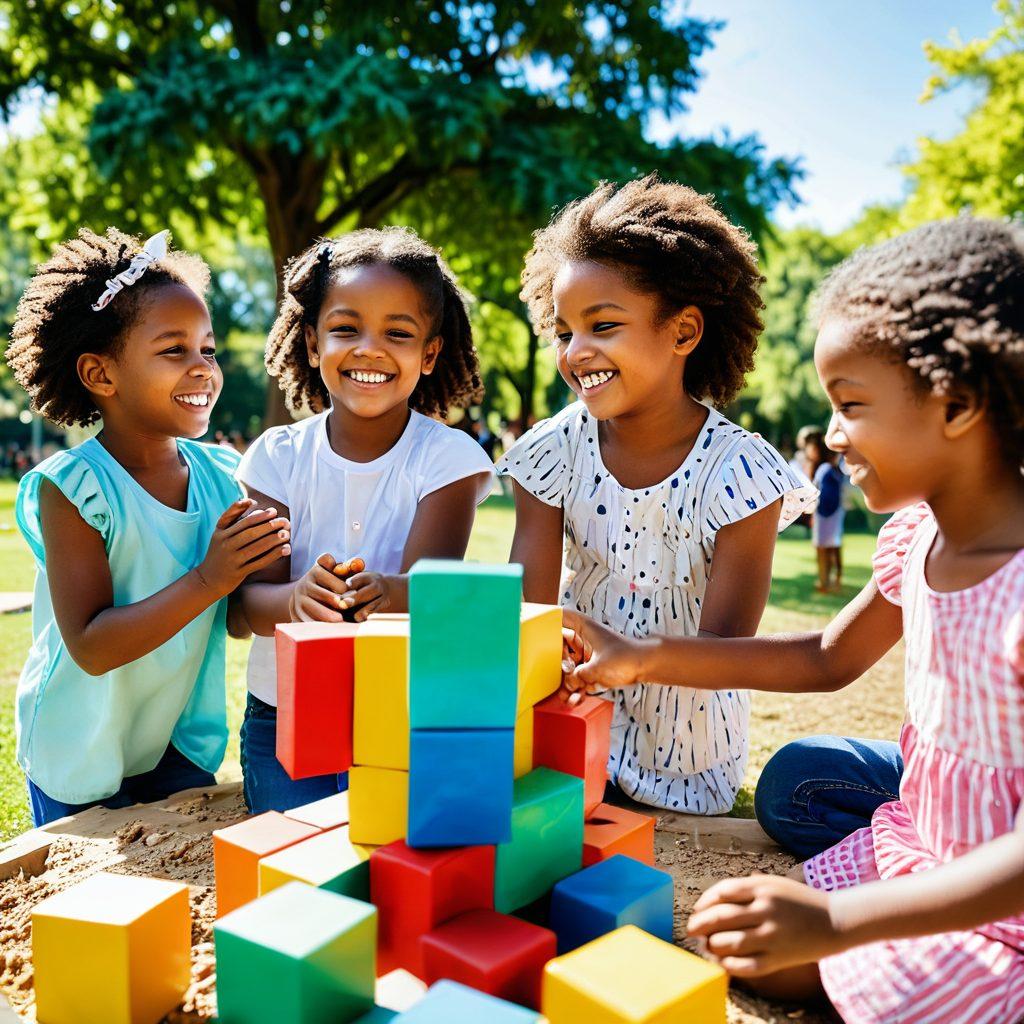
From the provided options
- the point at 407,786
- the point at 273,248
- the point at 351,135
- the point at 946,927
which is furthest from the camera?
the point at 273,248

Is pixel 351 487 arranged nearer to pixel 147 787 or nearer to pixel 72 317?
pixel 72 317

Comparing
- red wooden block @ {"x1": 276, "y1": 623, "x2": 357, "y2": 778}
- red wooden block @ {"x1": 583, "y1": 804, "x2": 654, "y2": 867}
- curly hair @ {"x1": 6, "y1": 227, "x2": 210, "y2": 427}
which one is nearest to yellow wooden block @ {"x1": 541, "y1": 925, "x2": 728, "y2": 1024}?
red wooden block @ {"x1": 583, "y1": 804, "x2": 654, "y2": 867}

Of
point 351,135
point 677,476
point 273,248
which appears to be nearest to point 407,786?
point 677,476

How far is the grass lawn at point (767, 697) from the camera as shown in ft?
12.1

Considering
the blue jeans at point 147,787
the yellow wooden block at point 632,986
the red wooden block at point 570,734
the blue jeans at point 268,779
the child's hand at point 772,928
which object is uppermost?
the red wooden block at point 570,734

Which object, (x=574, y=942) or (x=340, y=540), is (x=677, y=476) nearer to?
(x=340, y=540)

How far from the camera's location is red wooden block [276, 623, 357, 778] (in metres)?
1.63

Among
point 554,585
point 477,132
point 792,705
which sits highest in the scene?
point 477,132

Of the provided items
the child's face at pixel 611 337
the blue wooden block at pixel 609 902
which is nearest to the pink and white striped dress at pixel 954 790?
the blue wooden block at pixel 609 902

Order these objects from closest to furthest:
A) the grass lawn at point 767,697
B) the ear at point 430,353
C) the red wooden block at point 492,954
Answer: the red wooden block at point 492,954 < the ear at point 430,353 < the grass lawn at point 767,697

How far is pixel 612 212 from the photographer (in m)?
2.57

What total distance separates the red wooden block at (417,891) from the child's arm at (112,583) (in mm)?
994

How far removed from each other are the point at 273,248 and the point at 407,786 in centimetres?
1178

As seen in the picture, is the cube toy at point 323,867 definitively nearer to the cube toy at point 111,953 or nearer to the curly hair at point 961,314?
the cube toy at point 111,953
